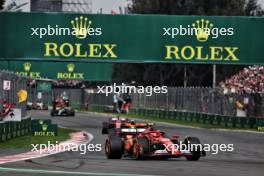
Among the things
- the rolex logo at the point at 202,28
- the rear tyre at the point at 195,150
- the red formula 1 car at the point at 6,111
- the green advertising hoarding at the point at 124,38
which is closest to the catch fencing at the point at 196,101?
the green advertising hoarding at the point at 124,38

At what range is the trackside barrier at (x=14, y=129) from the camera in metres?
24.7

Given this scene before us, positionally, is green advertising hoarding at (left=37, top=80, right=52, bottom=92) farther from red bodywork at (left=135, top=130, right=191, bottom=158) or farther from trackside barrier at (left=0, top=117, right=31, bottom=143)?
red bodywork at (left=135, top=130, right=191, bottom=158)

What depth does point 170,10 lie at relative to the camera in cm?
8762

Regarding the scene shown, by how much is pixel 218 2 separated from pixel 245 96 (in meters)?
45.9

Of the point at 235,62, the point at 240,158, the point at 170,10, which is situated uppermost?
the point at 170,10

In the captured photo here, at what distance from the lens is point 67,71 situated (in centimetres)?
7731

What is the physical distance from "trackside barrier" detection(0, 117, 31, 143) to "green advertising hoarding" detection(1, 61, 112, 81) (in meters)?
43.9

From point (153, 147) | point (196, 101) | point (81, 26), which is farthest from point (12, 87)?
point (196, 101)

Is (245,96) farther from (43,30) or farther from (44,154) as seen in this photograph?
(44,154)

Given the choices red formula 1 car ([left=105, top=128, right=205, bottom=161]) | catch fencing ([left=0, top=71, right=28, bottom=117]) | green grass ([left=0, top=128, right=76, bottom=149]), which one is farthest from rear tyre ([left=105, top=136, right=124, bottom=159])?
catch fencing ([left=0, top=71, right=28, bottom=117])

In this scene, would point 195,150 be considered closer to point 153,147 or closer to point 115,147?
point 153,147

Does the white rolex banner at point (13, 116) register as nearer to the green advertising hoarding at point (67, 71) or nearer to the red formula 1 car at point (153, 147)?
the red formula 1 car at point (153, 147)

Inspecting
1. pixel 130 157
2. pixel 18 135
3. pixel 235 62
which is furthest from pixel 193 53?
pixel 130 157

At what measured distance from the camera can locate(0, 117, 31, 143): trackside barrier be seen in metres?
24.7
